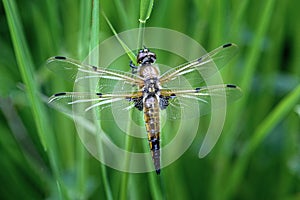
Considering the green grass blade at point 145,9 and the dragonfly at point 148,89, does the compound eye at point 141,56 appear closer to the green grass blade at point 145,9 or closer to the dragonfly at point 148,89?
the dragonfly at point 148,89

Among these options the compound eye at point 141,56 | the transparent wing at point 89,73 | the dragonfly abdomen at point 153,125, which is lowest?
the dragonfly abdomen at point 153,125

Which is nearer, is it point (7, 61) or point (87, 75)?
point (87, 75)

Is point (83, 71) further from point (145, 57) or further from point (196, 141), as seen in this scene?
point (196, 141)

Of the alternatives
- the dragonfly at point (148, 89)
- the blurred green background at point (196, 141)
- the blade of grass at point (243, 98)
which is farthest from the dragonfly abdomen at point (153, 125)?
the blade of grass at point (243, 98)

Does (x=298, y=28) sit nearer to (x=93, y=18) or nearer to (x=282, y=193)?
(x=282, y=193)

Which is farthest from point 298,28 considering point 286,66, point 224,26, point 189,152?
point 189,152

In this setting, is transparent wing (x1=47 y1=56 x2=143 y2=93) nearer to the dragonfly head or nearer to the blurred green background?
the dragonfly head

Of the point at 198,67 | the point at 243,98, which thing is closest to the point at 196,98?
the point at 198,67

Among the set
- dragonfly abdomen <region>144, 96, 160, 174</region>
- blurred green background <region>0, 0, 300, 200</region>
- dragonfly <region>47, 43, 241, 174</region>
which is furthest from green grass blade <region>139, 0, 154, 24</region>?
blurred green background <region>0, 0, 300, 200</region>
